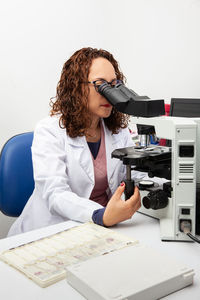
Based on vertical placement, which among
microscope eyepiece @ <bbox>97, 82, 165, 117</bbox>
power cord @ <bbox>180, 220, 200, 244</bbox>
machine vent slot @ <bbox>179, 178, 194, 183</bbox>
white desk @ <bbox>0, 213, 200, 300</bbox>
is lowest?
white desk @ <bbox>0, 213, 200, 300</bbox>

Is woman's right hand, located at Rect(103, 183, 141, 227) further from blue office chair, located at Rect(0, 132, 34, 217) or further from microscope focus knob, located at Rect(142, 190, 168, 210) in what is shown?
blue office chair, located at Rect(0, 132, 34, 217)

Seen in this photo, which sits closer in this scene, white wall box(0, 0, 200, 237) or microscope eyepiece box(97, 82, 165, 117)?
microscope eyepiece box(97, 82, 165, 117)

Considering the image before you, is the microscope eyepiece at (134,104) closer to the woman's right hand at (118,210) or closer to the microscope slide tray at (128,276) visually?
the woman's right hand at (118,210)

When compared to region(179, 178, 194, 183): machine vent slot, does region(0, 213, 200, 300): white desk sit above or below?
below

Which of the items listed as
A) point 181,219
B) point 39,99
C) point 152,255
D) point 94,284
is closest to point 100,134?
point 39,99

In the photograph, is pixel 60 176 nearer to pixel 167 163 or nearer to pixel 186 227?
pixel 167 163

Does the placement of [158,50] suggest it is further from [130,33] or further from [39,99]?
[39,99]

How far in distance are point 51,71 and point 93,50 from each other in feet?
1.53

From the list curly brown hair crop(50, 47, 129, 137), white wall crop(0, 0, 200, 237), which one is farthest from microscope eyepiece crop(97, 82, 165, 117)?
white wall crop(0, 0, 200, 237)

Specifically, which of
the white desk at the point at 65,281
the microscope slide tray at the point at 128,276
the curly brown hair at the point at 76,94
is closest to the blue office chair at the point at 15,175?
the curly brown hair at the point at 76,94

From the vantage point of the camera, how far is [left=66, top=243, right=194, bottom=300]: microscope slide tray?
651mm

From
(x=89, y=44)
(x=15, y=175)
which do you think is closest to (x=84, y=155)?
(x=15, y=175)

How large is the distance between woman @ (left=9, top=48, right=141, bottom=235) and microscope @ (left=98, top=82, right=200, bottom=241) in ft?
0.75

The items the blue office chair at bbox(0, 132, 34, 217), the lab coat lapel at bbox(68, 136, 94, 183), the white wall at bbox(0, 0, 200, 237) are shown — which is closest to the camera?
the lab coat lapel at bbox(68, 136, 94, 183)
